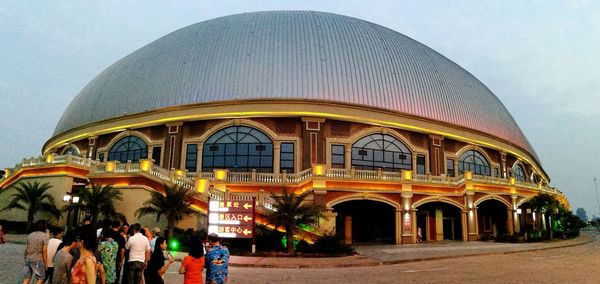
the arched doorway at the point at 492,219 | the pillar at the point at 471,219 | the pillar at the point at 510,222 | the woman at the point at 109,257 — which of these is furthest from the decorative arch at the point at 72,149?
the pillar at the point at 510,222

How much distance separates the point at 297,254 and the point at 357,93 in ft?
69.3

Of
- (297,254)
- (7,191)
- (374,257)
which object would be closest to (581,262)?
(374,257)

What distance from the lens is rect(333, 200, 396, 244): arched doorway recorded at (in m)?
36.1

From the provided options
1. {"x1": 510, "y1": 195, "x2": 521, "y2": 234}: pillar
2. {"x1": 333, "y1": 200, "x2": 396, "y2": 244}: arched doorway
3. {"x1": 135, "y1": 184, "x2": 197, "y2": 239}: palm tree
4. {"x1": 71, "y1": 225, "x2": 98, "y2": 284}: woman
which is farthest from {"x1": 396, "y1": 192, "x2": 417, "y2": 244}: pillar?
{"x1": 71, "y1": 225, "x2": 98, "y2": 284}: woman

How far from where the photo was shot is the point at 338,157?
126 ft

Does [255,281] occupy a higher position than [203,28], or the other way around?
[203,28]

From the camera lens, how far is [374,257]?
2236cm

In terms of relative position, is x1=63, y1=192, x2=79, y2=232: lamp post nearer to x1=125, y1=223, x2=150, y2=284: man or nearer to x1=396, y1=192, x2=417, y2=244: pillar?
x1=125, y1=223, x2=150, y2=284: man

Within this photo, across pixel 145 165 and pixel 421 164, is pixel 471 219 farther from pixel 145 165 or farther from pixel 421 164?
pixel 145 165

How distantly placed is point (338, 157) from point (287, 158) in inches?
176

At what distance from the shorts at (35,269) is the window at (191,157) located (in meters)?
29.3

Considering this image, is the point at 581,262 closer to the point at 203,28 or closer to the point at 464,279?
the point at 464,279

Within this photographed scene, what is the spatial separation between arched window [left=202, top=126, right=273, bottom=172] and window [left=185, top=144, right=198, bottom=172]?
2.67ft

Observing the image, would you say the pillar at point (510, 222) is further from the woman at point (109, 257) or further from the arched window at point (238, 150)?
the woman at point (109, 257)
